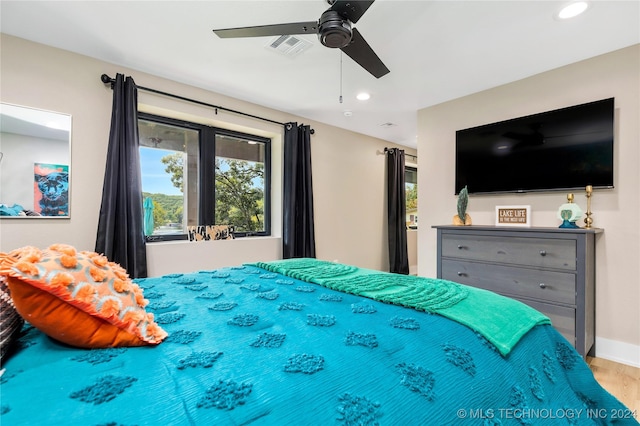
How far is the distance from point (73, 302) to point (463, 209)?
126 inches

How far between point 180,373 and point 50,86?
279 cm

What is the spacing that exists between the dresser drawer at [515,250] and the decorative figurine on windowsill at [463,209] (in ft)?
1.42

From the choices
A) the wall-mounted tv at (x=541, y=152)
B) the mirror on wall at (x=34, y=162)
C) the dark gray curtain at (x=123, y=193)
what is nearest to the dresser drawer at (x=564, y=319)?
the wall-mounted tv at (x=541, y=152)

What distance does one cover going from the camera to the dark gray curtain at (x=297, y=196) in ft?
11.9

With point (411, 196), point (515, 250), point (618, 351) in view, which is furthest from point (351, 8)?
point (411, 196)

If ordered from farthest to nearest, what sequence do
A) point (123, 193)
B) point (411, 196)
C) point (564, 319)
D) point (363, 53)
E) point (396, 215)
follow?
1. point (411, 196)
2. point (396, 215)
3. point (123, 193)
4. point (564, 319)
5. point (363, 53)

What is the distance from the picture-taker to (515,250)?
95.5 inches

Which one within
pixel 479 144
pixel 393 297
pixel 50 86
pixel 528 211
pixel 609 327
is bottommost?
pixel 609 327

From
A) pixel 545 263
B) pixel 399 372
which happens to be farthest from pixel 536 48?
pixel 399 372

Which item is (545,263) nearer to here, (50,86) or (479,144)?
(479,144)

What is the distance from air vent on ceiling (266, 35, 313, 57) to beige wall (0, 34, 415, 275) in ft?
3.92

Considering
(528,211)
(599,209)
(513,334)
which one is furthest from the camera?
(528,211)

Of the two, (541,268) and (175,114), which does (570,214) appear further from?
(175,114)

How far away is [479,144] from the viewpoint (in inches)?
123
